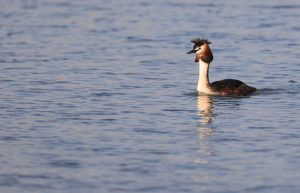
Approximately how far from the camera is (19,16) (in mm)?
36750

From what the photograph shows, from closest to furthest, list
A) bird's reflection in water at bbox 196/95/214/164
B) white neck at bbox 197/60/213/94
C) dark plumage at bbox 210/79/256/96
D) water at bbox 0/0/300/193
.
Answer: water at bbox 0/0/300/193 < bird's reflection in water at bbox 196/95/214/164 < dark plumage at bbox 210/79/256/96 < white neck at bbox 197/60/213/94

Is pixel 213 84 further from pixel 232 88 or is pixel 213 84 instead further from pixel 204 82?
pixel 232 88

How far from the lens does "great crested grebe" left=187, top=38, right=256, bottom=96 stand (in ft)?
75.3

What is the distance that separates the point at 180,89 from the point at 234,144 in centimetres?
640

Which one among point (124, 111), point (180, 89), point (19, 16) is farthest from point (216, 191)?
point (19, 16)

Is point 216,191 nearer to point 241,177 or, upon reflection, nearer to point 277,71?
point 241,177

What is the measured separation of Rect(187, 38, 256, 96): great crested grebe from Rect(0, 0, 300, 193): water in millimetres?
250

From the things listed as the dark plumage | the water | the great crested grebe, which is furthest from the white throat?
the water

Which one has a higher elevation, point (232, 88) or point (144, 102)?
point (232, 88)

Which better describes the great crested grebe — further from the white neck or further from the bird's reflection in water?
the bird's reflection in water

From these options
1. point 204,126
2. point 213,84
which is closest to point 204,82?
point 213,84

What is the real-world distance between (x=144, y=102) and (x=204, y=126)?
283 cm

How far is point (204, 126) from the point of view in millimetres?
19266

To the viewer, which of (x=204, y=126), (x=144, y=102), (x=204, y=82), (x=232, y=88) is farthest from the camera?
(x=204, y=82)
